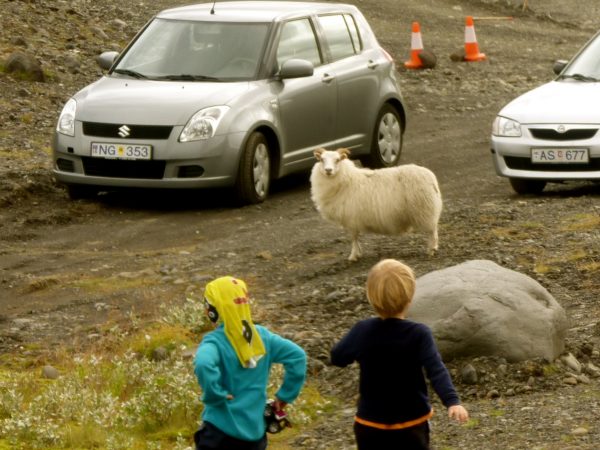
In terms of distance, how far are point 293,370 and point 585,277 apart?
19.3 ft

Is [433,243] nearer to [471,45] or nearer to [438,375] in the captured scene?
[438,375]

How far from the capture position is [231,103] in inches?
600

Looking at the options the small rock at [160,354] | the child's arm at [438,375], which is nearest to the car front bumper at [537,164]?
the small rock at [160,354]

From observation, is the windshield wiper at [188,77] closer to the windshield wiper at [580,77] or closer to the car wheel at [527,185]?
the car wheel at [527,185]

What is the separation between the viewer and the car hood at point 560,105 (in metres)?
15.6

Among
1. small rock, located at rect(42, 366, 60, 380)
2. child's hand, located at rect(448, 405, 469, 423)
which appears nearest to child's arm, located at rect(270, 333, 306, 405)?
child's hand, located at rect(448, 405, 469, 423)

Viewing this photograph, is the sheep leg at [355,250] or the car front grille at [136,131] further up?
the car front grille at [136,131]

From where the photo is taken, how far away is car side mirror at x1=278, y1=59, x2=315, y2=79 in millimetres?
15648

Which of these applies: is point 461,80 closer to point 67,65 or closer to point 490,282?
point 67,65

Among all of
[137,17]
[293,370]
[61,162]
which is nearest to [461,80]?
[137,17]

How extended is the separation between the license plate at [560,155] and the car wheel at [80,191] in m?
4.51

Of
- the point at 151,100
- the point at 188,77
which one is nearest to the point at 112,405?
the point at 151,100

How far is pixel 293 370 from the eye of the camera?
6164mm

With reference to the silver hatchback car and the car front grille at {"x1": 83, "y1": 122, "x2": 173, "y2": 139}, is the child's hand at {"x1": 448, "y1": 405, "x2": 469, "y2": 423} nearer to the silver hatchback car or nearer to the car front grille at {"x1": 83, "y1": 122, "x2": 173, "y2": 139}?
the silver hatchback car
